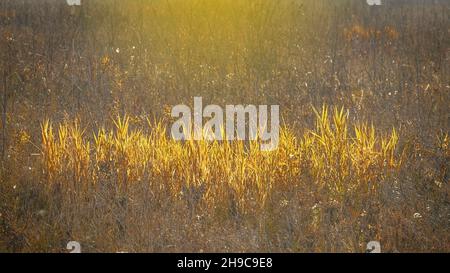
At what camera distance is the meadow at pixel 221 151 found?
115 inches

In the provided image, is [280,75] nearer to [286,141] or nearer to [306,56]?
[306,56]

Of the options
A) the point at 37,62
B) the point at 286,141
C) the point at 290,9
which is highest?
the point at 290,9

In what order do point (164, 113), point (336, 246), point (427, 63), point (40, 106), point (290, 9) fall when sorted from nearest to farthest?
point (336, 246) → point (164, 113) → point (40, 106) → point (427, 63) → point (290, 9)

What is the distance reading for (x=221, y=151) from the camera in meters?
3.41

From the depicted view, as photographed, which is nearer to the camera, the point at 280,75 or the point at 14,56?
the point at 280,75

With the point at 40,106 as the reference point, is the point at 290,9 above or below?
above

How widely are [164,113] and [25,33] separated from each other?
350 centimetres

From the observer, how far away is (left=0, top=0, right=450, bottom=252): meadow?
2.93 meters

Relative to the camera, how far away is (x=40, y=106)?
4.56 m

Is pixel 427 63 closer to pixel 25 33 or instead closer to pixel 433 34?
pixel 433 34

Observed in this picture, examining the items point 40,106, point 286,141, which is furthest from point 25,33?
point 286,141

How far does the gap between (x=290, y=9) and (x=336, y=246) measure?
5433 millimetres

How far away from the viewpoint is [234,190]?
3215 millimetres

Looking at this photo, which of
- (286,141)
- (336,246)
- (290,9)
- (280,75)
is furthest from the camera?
(290,9)
